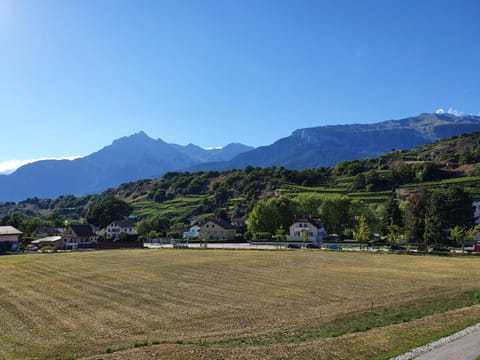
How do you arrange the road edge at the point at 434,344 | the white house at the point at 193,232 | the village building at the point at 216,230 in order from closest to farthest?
the road edge at the point at 434,344, the village building at the point at 216,230, the white house at the point at 193,232

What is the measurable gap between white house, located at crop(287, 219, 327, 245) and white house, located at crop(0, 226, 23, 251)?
212 ft

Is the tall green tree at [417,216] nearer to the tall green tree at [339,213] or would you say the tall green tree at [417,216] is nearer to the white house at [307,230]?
the tall green tree at [339,213]

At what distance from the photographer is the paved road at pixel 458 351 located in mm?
17234

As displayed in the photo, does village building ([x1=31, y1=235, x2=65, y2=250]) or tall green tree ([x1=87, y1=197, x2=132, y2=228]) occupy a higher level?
tall green tree ([x1=87, y1=197, x2=132, y2=228])

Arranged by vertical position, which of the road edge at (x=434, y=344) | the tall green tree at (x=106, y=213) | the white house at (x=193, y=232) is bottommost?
the road edge at (x=434, y=344)

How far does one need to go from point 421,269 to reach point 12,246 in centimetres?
8745

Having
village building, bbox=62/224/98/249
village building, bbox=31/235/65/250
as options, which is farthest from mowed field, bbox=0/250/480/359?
village building, bbox=62/224/98/249

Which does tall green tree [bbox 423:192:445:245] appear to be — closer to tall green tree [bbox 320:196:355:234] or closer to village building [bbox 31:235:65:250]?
tall green tree [bbox 320:196:355:234]

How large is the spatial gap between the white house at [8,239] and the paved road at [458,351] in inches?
3891

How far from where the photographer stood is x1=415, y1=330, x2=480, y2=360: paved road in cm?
1723

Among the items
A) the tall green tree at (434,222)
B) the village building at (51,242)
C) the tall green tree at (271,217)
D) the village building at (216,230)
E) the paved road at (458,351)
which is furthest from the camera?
the village building at (216,230)

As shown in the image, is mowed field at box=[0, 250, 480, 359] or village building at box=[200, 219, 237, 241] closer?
mowed field at box=[0, 250, 480, 359]

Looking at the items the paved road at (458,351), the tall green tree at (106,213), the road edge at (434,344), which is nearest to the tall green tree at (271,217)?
the tall green tree at (106,213)

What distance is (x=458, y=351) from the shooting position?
59.1ft
